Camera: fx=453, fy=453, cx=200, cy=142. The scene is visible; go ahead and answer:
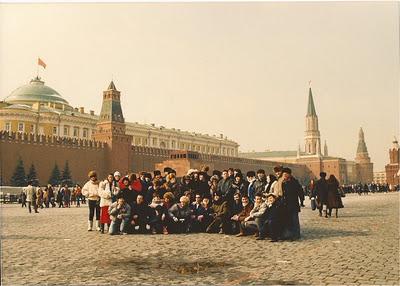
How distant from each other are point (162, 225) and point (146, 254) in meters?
2.67

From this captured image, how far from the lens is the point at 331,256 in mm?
5777

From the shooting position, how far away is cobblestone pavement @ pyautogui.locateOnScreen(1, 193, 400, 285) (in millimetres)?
4602

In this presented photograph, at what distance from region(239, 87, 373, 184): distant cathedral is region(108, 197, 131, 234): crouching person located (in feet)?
257

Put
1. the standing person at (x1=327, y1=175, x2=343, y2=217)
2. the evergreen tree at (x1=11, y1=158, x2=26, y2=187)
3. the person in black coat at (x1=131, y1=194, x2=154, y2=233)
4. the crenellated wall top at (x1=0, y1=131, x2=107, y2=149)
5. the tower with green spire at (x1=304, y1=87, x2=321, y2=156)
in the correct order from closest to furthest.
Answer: the person in black coat at (x1=131, y1=194, x2=154, y2=233)
the standing person at (x1=327, y1=175, x2=343, y2=217)
the evergreen tree at (x1=11, y1=158, x2=26, y2=187)
the crenellated wall top at (x1=0, y1=131, x2=107, y2=149)
the tower with green spire at (x1=304, y1=87, x2=321, y2=156)

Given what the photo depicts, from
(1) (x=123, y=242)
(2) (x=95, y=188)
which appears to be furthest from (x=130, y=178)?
(1) (x=123, y=242)

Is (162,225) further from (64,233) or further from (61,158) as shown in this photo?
(61,158)

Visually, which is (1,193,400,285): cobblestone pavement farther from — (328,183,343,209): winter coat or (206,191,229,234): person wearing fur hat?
(328,183,343,209): winter coat

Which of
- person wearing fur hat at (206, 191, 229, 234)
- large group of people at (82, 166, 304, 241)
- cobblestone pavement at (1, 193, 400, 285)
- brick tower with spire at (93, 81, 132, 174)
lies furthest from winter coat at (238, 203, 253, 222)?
brick tower with spire at (93, 81, 132, 174)

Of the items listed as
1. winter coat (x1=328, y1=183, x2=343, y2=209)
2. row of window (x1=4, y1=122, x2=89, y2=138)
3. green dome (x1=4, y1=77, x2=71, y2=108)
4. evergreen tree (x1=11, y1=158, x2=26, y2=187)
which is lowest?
winter coat (x1=328, y1=183, x2=343, y2=209)

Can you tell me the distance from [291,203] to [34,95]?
5235 cm

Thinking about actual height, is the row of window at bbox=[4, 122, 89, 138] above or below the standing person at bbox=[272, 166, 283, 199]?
above


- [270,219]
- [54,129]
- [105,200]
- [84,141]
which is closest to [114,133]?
[84,141]

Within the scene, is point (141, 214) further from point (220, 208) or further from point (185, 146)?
point (185, 146)

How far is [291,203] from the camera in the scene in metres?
7.88
